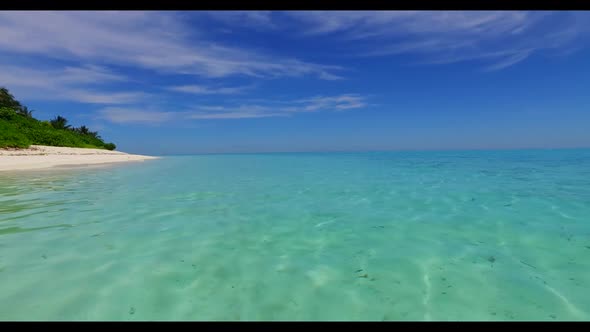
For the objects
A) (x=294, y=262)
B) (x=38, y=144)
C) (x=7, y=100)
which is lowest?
(x=294, y=262)

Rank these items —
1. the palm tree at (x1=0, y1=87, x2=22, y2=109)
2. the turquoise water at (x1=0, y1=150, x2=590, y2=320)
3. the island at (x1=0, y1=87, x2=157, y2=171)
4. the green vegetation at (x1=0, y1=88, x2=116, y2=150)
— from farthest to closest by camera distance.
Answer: the palm tree at (x1=0, y1=87, x2=22, y2=109), the green vegetation at (x1=0, y1=88, x2=116, y2=150), the island at (x1=0, y1=87, x2=157, y2=171), the turquoise water at (x1=0, y1=150, x2=590, y2=320)

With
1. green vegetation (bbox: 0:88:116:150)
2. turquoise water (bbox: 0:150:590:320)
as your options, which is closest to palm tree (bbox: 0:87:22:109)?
green vegetation (bbox: 0:88:116:150)

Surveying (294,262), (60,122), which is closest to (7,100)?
(60,122)

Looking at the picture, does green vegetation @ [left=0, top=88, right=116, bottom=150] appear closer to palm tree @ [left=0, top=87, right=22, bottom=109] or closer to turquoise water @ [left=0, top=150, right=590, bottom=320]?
palm tree @ [left=0, top=87, right=22, bottom=109]

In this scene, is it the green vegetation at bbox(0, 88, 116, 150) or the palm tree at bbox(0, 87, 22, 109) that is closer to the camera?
the green vegetation at bbox(0, 88, 116, 150)

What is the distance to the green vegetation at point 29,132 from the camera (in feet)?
95.9

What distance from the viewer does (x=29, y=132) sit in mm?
35375

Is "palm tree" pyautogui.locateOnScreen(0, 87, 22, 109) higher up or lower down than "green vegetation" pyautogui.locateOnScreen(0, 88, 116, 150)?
higher up

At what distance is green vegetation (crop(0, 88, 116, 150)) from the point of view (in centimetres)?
2922

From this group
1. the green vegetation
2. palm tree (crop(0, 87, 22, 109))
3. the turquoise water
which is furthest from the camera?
palm tree (crop(0, 87, 22, 109))

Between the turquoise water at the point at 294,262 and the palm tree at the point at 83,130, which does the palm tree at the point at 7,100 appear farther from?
the turquoise water at the point at 294,262

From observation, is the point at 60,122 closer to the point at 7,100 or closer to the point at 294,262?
the point at 7,100
